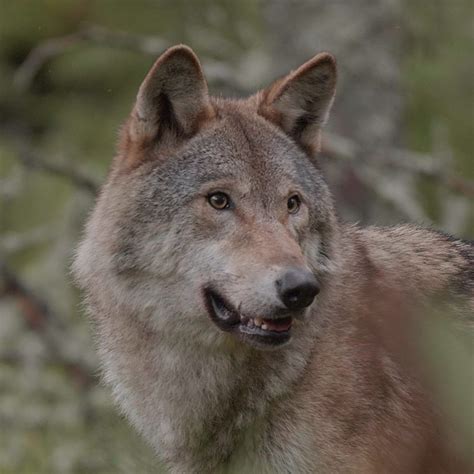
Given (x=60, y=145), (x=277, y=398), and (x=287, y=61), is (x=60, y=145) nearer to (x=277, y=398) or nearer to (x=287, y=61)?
(x=287, y=61)

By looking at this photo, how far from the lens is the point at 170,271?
15.0 feet

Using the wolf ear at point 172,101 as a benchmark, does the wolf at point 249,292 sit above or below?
below

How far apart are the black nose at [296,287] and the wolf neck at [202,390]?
525 millimetres

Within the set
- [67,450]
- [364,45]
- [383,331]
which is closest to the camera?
[383,331]

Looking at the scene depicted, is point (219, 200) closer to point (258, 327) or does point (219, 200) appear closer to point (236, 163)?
point (236, 163)

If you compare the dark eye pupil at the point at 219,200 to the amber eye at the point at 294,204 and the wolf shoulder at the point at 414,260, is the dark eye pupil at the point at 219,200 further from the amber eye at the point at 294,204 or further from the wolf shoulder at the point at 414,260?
the wolf shoulder at the point at 414,260

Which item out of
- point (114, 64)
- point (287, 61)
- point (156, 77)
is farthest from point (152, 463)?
point (114, 64)

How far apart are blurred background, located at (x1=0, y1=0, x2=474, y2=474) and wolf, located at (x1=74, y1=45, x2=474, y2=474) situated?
583 millimetres

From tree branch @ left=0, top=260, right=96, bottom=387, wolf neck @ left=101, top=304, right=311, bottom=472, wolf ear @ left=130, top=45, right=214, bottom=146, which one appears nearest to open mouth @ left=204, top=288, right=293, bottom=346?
wolf neck @ left=101, top=304, right=311, bottom=472

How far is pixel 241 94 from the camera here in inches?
343

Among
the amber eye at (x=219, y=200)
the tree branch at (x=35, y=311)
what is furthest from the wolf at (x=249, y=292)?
the tree branch at (x=35, y=311)

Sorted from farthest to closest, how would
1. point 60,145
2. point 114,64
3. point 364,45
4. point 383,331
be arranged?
point 114,64, point 60,145, point 364,45, point 383,331

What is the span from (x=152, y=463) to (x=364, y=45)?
18.7 ft

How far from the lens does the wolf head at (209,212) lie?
436 centimetres
